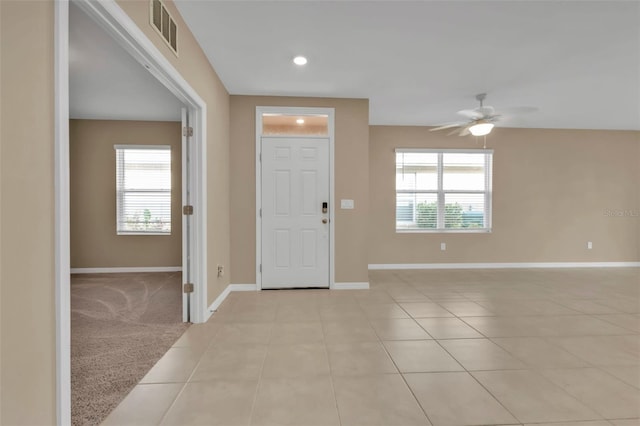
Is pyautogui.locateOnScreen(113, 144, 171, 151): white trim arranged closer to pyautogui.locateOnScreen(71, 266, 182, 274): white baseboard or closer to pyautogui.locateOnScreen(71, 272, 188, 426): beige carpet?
pyautogui.locateOnScreen(71, 266, 182, 274): white baseboard

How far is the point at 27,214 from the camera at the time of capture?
112 centimetres

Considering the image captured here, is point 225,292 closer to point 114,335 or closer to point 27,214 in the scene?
point 114,335

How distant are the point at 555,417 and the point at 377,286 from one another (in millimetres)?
2930

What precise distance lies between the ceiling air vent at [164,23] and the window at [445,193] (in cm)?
448

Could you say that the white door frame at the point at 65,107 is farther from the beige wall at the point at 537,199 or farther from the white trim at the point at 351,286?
the beige wall at the point at 537,199

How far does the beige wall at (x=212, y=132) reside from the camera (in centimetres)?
251

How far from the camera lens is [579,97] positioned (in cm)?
440

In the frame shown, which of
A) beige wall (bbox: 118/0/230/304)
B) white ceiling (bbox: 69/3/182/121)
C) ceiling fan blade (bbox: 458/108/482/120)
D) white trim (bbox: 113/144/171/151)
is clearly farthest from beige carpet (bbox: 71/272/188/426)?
ceiling fan blade (bbox: 458/108/482/120)

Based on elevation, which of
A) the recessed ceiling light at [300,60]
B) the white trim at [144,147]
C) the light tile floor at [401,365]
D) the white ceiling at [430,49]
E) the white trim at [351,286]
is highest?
the white ceiling at [430,49]

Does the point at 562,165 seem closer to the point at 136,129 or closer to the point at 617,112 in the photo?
the point at 617,112

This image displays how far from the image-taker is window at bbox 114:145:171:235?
5.52 metres

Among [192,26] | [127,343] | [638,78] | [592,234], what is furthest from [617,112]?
A: [127,343]

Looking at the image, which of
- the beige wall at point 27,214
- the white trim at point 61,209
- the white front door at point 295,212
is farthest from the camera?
the white front door at point 295,212

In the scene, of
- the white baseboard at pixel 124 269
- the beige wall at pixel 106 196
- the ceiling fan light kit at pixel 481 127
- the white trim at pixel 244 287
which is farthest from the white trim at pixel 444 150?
the white baseboard at pixel 124 269
